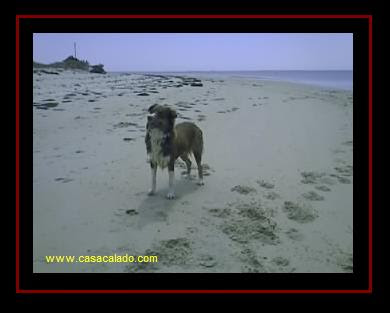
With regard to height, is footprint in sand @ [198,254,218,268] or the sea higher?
the sea

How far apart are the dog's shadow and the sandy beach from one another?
0.6 inches

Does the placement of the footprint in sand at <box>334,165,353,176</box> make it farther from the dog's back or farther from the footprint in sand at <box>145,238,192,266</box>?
the footprint in sand at <box>145,238,192,266</box>

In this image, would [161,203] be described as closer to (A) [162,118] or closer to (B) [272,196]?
(A) [162,118]

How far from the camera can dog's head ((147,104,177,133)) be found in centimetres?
434

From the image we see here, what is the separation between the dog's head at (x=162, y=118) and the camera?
434 cm

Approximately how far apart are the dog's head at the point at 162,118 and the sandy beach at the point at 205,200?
3.43 ft

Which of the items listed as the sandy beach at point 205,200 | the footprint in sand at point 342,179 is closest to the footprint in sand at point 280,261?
the sandy beach at point 205,200

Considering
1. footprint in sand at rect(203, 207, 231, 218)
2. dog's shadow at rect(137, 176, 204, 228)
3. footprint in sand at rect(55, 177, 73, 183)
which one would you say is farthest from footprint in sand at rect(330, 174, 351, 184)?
footprint in sand at rect(55, 177, 73, 183)

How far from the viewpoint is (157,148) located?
451 cm

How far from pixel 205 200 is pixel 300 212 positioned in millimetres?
1278

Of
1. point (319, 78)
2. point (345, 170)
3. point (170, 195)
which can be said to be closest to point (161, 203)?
point (170, 195)

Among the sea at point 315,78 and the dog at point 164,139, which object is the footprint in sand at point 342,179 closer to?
the dog at point 164,139

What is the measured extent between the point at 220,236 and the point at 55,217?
79.2 inches
